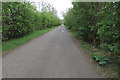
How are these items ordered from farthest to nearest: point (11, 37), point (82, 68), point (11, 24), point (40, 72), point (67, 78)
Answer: point (11, 37)
point (11, 24)
point (82, 68)
point (40, 72)
point (67, 78)

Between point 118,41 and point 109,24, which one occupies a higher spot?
point 109,24

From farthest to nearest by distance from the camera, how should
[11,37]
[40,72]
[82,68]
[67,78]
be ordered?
[11,37], [82,68], [40,72], [67,78]

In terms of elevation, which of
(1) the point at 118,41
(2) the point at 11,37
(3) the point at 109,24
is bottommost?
(2) the point at 11,37

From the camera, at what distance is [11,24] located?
8.58 metres

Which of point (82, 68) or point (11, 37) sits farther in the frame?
point (11, 37)

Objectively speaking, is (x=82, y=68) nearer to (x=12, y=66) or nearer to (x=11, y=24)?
(x=12, y=66)

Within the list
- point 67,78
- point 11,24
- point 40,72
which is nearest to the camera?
point 67,78

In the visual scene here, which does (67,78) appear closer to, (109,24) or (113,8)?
(109,24)

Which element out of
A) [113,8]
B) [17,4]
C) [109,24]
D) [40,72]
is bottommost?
[40,72]

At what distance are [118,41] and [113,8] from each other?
3.92 ft

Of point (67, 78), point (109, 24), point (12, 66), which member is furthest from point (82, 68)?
point (12, 66)

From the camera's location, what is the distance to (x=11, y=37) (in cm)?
949

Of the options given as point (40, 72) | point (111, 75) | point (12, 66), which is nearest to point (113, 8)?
point (111, 75)

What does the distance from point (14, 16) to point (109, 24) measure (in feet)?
29.0
